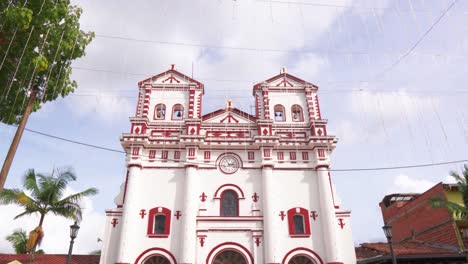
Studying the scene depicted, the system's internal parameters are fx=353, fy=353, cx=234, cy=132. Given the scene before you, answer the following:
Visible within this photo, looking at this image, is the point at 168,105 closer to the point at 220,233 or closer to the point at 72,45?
the point at 220,233

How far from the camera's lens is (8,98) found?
10781 mm

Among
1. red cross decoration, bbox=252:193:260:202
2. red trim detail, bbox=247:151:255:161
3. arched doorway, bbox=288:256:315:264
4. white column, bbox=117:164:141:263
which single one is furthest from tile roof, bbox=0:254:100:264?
arched doorway, bbox=288:256:315:264

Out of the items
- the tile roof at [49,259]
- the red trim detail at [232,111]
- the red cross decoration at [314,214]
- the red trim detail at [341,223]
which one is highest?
the red trim detail at [232,111]

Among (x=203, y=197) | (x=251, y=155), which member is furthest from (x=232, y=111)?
(x=203, y=197)

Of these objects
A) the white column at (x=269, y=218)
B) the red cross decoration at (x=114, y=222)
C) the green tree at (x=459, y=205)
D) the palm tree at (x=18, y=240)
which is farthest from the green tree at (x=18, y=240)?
the green tree at (x=459, y=205)

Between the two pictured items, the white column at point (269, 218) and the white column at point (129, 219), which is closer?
the white column at point (129, 219)

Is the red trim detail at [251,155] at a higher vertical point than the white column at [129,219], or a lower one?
higher

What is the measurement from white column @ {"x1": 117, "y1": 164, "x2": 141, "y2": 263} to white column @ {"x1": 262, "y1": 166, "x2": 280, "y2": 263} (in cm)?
736

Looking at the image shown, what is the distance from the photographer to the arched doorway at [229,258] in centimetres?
1989

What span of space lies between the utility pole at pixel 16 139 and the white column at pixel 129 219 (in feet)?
34.4

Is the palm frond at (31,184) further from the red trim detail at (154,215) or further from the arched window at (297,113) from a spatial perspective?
the arched window at (297,113)

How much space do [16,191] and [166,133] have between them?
8987 mm

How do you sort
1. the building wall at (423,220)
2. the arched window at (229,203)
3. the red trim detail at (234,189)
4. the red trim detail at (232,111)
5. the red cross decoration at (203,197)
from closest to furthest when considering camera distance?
the arched window at (229,203) → the red cross decoration at (203,197) → the red trim detail at (234,189) → the building wall at (423,220) → the red trim detail at (232,111)

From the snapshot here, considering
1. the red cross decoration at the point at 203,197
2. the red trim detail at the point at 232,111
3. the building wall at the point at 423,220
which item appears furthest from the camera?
the red trim detail at the point at 232,111
